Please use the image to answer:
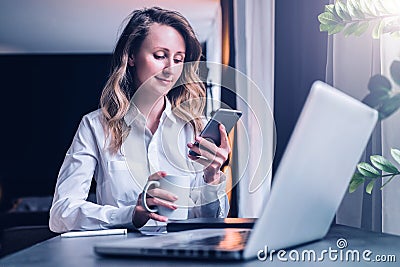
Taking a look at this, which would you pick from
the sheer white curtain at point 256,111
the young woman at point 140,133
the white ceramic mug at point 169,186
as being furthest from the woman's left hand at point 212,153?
the sheer white curtain at point 256,111

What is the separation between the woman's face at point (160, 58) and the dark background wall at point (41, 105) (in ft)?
2.00

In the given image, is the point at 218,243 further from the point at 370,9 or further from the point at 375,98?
the point at 370,9

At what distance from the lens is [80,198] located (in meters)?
1.25

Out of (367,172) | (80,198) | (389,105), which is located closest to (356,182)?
(367,172)

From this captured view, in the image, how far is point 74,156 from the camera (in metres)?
1.29

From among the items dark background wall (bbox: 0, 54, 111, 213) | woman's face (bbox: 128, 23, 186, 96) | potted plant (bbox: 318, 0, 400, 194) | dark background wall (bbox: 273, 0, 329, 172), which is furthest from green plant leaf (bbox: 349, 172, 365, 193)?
dark background wall (bbox: 0, 54, 111, 213)

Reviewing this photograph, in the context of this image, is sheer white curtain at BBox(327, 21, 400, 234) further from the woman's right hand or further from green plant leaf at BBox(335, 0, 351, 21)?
the woman's right hand

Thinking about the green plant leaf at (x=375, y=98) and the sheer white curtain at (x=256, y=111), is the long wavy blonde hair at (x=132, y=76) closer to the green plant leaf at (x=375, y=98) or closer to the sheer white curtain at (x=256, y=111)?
the sheer white curtain at (x=256, y=111)

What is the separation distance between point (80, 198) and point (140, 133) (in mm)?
284

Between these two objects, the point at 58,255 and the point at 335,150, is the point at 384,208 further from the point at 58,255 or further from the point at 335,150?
the point at 58,255

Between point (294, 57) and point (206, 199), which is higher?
point (294, 57)

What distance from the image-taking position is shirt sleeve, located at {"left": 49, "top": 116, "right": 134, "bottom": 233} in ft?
3.73

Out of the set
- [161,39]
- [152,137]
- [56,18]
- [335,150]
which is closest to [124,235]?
[335,150]

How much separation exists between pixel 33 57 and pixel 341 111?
183 cm
